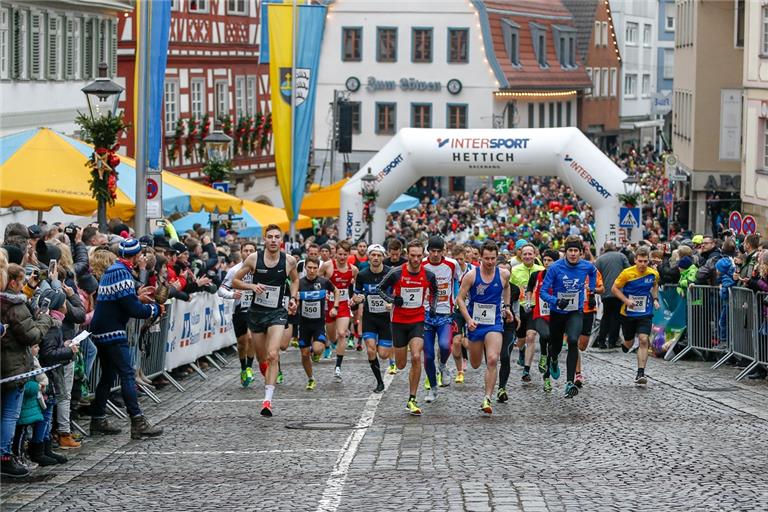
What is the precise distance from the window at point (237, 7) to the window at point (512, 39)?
27093 millimetres

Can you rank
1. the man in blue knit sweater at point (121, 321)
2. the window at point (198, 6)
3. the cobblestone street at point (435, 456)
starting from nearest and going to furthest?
the cobblestone street at point (435, 456) < the man in blue knit sweater at point (121, 321) < the window at point (198, 6)

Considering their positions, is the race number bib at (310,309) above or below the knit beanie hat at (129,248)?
below

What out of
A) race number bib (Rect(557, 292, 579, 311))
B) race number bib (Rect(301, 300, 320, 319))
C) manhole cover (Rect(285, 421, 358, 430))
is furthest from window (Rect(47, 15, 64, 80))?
manhole cover (Rect(285, 421, 358, 430))

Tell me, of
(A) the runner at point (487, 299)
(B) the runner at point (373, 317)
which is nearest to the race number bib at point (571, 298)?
(A) the runner at point (487, 299)

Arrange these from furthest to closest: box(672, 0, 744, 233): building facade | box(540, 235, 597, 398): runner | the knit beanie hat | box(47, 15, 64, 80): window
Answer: box(672, 0, 744, 233): building facade, box(47, 15, 64, 80): window, box(540, 235, 597, 398): runner, the knit beanie hat

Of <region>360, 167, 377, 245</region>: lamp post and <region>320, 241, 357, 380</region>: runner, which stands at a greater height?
<region>360, 167, 377, 245</region>: lamp post

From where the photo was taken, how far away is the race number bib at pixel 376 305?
19.4m

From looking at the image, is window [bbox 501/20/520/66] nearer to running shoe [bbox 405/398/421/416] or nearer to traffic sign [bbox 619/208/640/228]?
traffic sign [bbox 619/208/640/228]

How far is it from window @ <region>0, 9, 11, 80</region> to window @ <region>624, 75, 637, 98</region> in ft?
253

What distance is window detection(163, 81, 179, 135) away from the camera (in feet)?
163

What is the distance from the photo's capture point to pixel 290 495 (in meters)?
11.7

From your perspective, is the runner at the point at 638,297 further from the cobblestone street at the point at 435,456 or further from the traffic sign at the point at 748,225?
the traffic sign at the point at 748,225

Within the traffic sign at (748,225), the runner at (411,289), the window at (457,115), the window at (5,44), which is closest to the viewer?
the runner at (411,289)

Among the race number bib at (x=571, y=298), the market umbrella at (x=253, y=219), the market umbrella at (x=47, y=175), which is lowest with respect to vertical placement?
the race number bib at (x=571, y=298)
